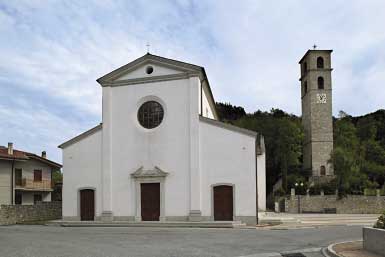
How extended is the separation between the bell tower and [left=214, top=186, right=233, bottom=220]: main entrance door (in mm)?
29383

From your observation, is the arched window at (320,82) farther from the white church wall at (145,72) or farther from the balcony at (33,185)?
the balcony at (33,185)

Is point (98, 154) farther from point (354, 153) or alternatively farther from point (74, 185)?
point (354, 153)

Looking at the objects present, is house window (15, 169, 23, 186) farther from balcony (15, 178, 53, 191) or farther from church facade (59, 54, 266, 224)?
church facade (59, 54, 266, 224)

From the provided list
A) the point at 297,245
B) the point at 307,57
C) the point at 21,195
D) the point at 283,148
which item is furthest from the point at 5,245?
the point at 307,57

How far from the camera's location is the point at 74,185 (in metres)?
26.5

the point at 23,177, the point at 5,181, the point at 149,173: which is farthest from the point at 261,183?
the point at 5,181

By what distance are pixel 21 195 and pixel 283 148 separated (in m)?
30.1

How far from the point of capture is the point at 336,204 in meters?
41.0

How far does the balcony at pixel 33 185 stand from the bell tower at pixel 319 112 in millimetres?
29402

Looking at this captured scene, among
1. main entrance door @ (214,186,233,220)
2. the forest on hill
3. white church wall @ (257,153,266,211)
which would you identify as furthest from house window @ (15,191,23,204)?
the forest on hill

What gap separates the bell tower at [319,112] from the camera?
166ft

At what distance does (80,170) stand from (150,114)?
5635 millimetres

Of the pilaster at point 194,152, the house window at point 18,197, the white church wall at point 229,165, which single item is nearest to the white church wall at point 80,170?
the pilaster at point 194,152

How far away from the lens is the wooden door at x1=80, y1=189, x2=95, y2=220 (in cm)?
2601
